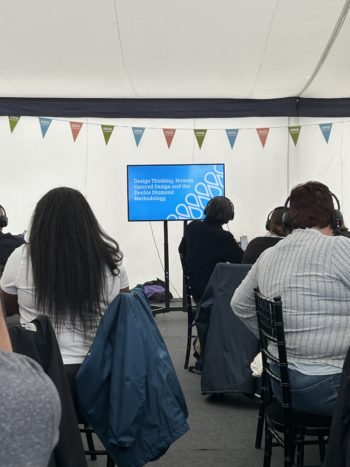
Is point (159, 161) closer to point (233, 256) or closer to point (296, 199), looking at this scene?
point (233, 256)

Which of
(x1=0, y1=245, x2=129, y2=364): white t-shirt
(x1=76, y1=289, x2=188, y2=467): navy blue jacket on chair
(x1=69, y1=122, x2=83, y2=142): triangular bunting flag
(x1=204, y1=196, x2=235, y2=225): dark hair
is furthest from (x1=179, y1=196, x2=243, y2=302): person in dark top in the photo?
(x1=69, y1=122, x2=83, y2=142): triangular bunting flag

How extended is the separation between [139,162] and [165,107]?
660 mm

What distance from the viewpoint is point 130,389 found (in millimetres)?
1811

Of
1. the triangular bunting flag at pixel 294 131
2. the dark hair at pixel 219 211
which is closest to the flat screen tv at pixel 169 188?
the triangular bunting flag at pixel 294 131

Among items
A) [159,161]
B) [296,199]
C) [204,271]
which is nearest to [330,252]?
[296,199]

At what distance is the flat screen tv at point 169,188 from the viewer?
6270 mm

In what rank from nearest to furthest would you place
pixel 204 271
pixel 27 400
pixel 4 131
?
pixel 27 400
pixel 204 271
pixel 4 131

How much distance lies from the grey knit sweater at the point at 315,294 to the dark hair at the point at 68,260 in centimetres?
60

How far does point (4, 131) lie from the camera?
670 centimetres

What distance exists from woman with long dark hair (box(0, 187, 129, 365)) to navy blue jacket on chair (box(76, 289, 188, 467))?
0.19 meters
